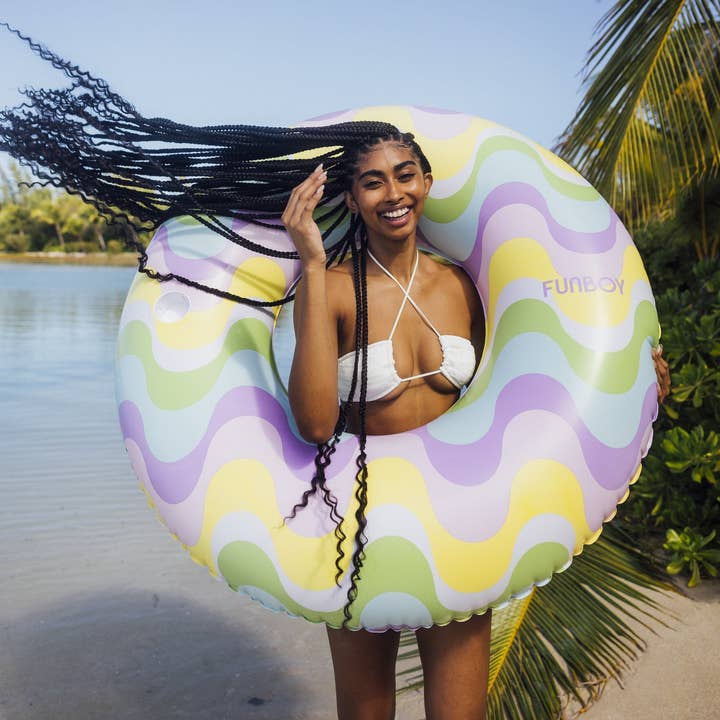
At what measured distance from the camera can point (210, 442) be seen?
1882 millimetres

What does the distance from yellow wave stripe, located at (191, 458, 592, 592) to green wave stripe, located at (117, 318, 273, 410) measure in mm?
190

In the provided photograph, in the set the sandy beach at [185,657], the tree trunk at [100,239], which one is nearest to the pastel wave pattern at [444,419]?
the sandy beach at [185,657]

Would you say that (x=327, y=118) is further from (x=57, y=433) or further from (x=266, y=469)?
(x=57, y=433)

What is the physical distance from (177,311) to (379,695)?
100 cm

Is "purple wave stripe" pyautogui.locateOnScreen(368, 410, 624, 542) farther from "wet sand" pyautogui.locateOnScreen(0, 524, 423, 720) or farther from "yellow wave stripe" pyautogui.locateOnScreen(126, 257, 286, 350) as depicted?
"wet sand" pyautogui.locateOnScreen(0, 524, 423, 720)

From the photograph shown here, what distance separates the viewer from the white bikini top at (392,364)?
1934 mm

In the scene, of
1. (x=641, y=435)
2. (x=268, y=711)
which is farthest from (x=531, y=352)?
(x=268, y=711)

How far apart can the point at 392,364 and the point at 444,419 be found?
17cm

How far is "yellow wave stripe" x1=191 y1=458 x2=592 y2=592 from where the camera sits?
1.78 m

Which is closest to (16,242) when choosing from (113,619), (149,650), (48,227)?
(48,227)

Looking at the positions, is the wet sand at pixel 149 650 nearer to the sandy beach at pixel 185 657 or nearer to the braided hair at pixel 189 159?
the sandy beach at pixel 185 657

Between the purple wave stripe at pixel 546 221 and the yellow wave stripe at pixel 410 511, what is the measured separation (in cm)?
51

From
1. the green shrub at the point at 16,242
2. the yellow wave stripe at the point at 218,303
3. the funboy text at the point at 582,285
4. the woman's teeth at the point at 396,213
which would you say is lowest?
the green shrub at the point at 16,242

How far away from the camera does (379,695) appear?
2.04 metres
